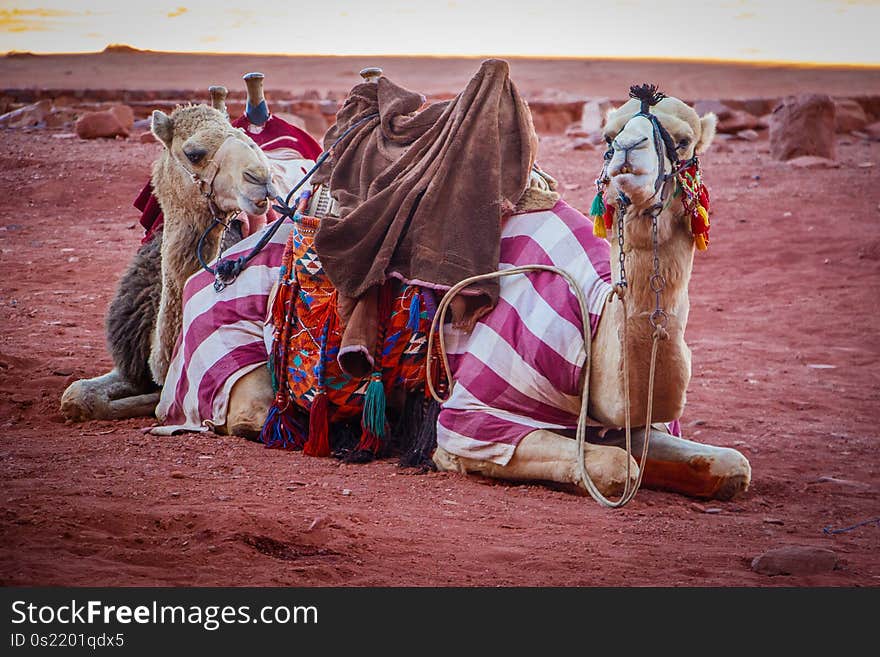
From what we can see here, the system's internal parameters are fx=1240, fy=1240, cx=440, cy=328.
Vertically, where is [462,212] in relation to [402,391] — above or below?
above

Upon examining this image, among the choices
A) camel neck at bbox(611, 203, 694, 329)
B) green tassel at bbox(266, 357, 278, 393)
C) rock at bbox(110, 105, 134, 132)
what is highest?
rock at bbox(110, 105, 134, 132)

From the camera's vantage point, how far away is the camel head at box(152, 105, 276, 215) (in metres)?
5.59

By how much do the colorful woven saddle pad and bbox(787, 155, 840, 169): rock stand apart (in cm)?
1261

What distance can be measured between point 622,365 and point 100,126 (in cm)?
1312

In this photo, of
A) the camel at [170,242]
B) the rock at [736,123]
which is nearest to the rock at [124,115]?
the rock at [736,123]

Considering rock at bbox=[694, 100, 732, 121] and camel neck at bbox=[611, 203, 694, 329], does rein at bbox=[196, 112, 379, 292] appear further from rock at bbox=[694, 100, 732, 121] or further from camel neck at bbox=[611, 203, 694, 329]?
rock at bbox=[694, 100, 732, 121]

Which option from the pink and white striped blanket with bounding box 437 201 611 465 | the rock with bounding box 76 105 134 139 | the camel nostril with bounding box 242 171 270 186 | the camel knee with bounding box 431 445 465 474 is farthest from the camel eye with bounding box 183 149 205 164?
the rock with bounding box 76 105 134 139

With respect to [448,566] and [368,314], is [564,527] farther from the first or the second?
[368,314]

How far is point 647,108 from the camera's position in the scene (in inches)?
169

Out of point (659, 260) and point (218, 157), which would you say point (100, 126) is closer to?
point (218, 157)

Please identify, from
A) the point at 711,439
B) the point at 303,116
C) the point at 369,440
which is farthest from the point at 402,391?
the point at 303,116

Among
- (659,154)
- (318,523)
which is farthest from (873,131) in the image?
(318,523)

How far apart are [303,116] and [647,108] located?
18136 millimetres

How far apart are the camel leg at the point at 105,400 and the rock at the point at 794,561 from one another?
3350 mm
